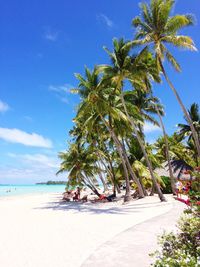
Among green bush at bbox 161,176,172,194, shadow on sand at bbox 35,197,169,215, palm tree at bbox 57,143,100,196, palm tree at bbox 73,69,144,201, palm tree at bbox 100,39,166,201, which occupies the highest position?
palm tree at bbox 100,39,166,201

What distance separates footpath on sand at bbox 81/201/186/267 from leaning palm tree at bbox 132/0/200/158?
11043 mm

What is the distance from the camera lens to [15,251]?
805cm

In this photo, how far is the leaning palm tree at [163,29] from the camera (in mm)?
18983

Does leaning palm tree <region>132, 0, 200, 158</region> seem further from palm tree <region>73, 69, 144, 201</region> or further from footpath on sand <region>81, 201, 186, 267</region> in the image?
footpath on sand <region>81, 201, 186, 267</region>

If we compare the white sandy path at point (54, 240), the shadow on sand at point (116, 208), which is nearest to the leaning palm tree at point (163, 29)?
the shadow on sand at point (116, 208)

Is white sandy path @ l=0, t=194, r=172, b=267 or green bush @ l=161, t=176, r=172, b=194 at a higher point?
green bush @ l=161, t=176, r=172, b=194

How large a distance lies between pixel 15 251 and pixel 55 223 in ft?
15.6

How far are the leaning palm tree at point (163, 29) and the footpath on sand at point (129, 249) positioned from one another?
435 inches

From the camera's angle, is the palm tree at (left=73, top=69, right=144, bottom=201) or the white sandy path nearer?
the white sandy path

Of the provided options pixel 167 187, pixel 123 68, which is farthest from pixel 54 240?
pixel 167 187

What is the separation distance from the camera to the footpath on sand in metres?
6.32

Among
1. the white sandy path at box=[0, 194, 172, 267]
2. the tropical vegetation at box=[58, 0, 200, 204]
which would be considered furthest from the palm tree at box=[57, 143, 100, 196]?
the white sandy path at box=[0, 194, 172, 267]

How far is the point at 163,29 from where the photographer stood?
19453mm

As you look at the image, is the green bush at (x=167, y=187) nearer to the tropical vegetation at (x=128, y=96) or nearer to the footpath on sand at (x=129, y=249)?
the tropical vegetation at (x=128, y=96)
